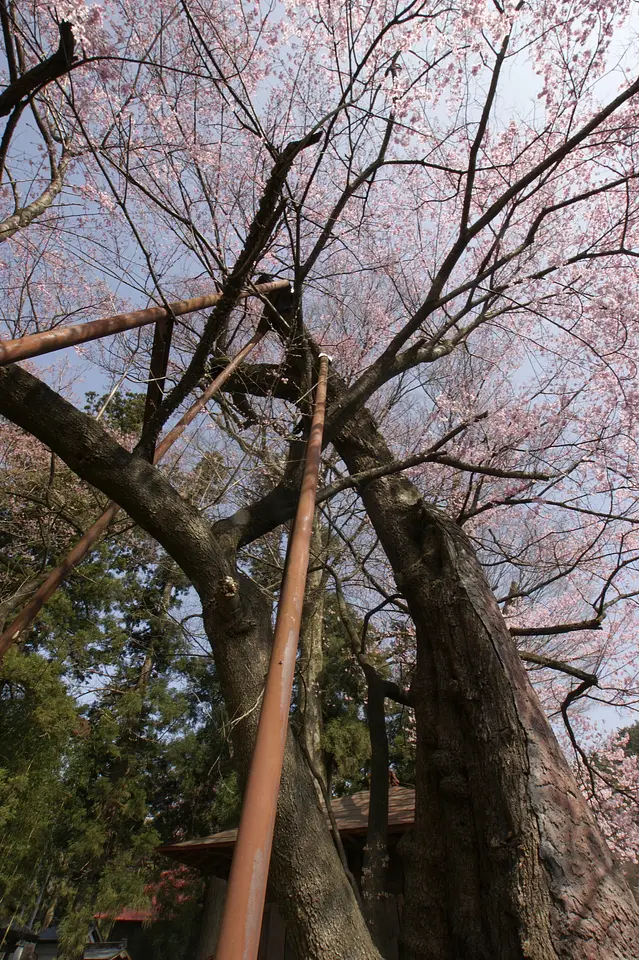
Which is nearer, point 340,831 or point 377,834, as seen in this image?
point 377,834

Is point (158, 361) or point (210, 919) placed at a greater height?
point (158, 361)

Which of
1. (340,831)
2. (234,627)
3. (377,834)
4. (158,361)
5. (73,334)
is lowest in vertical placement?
(377,834)

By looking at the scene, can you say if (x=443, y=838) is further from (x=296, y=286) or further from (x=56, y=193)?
(x=56, y=193)

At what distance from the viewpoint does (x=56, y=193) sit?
4250mm

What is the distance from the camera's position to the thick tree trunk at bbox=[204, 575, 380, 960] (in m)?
1.95

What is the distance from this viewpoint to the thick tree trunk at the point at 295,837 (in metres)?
1.95

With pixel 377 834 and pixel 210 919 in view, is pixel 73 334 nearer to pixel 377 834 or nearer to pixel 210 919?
pixel 377 834

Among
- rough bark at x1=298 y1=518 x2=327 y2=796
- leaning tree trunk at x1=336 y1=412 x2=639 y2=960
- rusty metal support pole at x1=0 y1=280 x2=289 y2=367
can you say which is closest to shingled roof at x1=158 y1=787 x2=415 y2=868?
rough bark at x1=298 y1=518 x2=327 y2=796

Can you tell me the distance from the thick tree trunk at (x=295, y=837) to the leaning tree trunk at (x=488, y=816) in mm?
407

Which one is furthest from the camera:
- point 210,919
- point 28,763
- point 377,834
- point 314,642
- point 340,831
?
point 210,919

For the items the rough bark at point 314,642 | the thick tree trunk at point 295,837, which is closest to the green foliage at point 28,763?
the rough bark at point 314,642

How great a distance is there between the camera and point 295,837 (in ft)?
6.85

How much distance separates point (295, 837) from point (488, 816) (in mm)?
799

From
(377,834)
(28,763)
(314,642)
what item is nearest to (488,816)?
(377,834)
